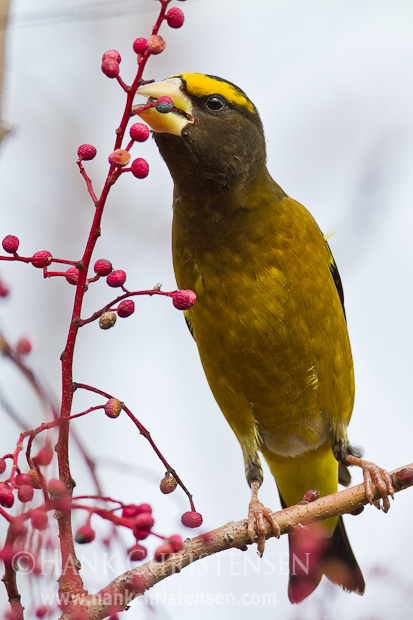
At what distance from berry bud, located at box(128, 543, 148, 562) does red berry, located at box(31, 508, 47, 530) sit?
0.29m

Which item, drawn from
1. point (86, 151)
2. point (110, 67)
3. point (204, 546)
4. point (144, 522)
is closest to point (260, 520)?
point (204, 546)

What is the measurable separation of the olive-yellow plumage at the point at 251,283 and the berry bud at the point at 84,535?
6.55 ft

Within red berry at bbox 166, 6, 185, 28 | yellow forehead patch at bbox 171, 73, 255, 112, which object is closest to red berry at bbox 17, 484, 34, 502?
red berry at bbox 166, 6, 185, 28

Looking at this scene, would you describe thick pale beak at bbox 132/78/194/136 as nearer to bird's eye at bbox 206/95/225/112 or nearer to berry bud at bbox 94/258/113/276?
bird's eye at bbox 206/95/225/112

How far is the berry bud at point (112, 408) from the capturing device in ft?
5.82

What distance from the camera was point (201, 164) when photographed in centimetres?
342

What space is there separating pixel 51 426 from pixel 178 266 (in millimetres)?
2272

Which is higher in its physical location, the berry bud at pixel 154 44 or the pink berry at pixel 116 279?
the berry bud at pixel 154 44

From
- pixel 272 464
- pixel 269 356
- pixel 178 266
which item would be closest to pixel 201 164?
pixel 178 266

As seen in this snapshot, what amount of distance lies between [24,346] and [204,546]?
41.5 inches

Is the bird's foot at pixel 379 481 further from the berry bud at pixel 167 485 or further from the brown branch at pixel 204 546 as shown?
the berry bud at pixel 167 485

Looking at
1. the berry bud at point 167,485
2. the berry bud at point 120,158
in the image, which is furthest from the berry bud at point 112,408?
the berry bud at point 120,158

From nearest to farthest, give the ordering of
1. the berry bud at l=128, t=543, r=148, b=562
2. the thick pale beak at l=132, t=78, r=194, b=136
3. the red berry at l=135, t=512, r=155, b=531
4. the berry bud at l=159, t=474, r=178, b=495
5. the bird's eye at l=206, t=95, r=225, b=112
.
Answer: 1. the red berry at l=135, t=512, r=155, b=531
2. the berry bud at l=128, t=543, r=148, b=562
3. the berry bud at l=159, t=474, r=178, b=495
4. the thick pale beak at l=132, t=78, r=194, b=136
5. the bird's eye at l=206, t=95, r=225, b=112

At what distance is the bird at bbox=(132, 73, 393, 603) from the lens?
3408 millimetres
